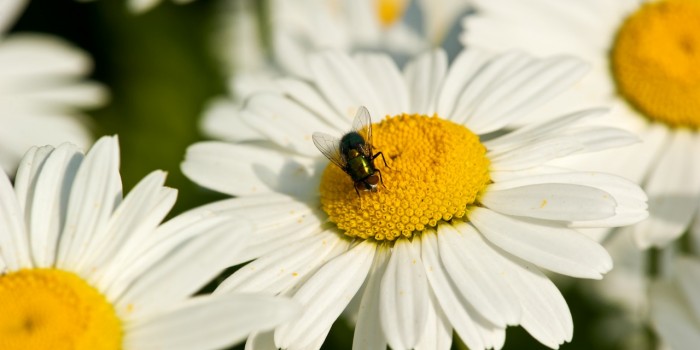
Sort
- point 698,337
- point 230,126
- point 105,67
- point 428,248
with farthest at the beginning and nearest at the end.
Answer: point 105,67
point 230,126
point 698,337
point 428,248

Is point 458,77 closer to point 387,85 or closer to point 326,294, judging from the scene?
point 387,85

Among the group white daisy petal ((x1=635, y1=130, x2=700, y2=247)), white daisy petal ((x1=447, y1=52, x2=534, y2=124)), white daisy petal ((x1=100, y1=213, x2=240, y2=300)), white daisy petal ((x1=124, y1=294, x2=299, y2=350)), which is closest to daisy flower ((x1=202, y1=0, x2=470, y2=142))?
white daisy petal ((x1=447, y1=52, x2=534, y2=124))

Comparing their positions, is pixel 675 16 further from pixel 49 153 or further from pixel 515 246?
pixel 49 153

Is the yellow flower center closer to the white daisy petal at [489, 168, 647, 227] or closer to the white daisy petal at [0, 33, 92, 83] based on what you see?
the white daisy petal at [489, 168, 647, 227]

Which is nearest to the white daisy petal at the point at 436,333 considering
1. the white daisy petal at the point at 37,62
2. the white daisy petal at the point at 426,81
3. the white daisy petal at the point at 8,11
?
the white daisy petal at the point at 426,81

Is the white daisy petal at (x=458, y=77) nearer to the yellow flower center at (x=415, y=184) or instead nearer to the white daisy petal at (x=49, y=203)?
the yellow flower center at (x=415, y=184)

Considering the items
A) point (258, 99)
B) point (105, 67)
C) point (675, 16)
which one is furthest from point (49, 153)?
point (105, 67)

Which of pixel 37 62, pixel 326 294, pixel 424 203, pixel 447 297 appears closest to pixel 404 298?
pixel 447 297
